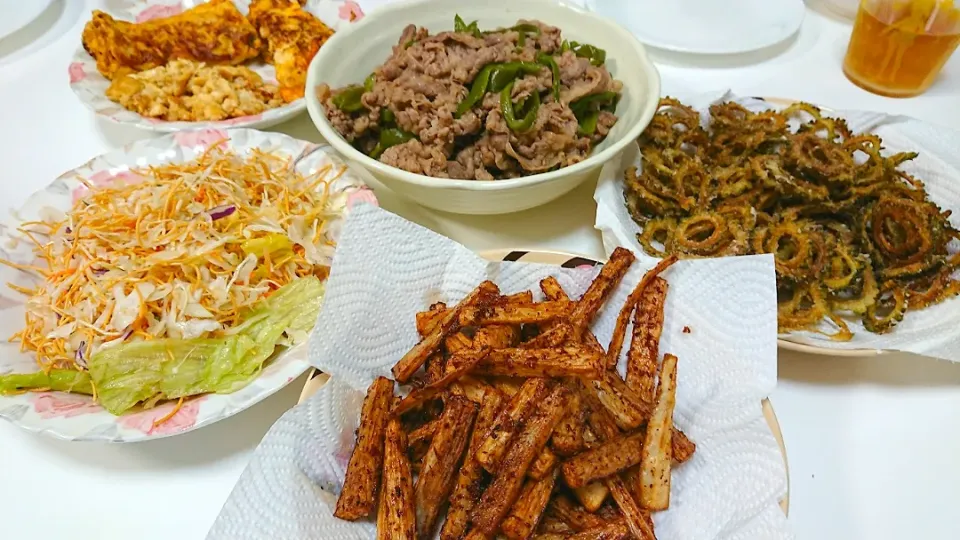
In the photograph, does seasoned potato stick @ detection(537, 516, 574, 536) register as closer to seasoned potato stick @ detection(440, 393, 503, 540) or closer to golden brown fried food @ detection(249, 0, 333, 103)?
seasoned potato stick @ detection(440, 393, 503, 540)

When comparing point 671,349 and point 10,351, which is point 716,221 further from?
point 10,351

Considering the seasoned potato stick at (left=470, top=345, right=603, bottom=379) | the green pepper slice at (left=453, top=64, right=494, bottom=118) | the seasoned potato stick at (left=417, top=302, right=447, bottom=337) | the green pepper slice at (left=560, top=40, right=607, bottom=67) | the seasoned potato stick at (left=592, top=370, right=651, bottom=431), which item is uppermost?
the green pepper slice at (left=453, top=64, right=494, bottom=118)

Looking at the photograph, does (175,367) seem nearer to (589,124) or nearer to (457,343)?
(457,343)

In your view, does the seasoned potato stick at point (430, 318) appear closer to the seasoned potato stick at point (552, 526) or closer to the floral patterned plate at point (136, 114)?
the seasoned potato stick at point (552, 526)

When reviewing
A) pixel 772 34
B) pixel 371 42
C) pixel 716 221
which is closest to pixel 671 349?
pixel 716 221

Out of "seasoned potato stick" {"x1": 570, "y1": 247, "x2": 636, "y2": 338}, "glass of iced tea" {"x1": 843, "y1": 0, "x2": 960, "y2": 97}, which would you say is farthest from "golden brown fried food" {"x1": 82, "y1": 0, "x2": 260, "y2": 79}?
"glass of iced tea" {"x1": 843, "y1": 0, "x2": 960, "y2": 97}

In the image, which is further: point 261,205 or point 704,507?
point 261,205
